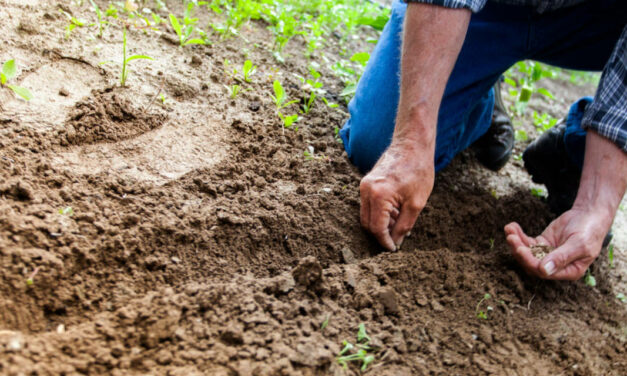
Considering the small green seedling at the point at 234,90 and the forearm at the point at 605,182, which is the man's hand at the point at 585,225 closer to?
the forearm at the point at 605,182

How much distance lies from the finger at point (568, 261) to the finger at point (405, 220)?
1.58 ft

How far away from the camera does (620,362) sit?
1527 mm

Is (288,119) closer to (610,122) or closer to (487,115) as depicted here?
(487,115)

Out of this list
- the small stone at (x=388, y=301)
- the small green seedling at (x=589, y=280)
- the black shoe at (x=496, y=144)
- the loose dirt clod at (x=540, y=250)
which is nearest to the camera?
the small stone at (x=388, y=301)

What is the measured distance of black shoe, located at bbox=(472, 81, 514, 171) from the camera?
250cm

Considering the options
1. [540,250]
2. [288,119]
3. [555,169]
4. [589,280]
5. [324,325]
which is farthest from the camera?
[555,169]

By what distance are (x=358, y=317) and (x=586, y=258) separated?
37.7 inches

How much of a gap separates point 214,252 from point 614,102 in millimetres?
1626

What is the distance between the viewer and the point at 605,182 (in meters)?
1.77

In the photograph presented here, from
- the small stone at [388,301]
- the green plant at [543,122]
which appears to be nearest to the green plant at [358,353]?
the small stone at [388,301]

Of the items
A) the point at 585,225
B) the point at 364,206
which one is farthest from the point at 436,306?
the point at 585,225

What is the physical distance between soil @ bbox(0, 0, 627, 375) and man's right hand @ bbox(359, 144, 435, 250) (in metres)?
0.12

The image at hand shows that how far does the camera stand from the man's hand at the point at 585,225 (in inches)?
64.9

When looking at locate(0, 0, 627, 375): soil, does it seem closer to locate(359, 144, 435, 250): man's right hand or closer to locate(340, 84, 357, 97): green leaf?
locate(359, 144, 435, 250): man's right hand
